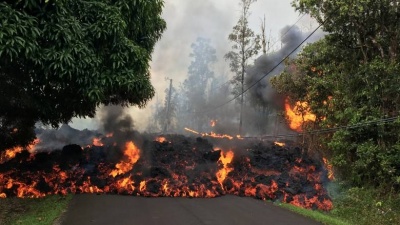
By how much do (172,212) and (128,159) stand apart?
8.11 m

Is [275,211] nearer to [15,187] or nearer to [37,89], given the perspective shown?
[37,89]

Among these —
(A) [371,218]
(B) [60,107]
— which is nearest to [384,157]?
(A) [371,218]

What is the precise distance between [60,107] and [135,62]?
12.8ft

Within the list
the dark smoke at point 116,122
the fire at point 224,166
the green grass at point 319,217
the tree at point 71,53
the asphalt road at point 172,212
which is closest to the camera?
the tree at point 71,53

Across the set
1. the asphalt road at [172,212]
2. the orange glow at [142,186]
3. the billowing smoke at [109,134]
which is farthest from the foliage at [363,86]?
the billowing smoke at [109,134]

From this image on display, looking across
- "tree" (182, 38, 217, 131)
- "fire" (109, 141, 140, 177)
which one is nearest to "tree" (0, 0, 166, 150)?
"fire" (109, 141, 140, 177)

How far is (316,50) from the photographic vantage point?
20.3 metres

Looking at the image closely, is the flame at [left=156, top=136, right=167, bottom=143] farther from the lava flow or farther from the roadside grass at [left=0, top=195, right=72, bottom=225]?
the roadside grass at [left=0, top=195, right=72, bottom=225]

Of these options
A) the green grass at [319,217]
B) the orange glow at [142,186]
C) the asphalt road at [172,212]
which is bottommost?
the asphalt road at [172,212]

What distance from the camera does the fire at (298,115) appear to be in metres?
23.0

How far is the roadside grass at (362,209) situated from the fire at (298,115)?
24.6 feet

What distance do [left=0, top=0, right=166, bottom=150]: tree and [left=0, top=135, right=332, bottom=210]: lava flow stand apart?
5.69 m

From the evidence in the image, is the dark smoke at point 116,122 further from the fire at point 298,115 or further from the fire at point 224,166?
the fire at point 298,115

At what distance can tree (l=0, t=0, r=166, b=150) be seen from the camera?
786cm
